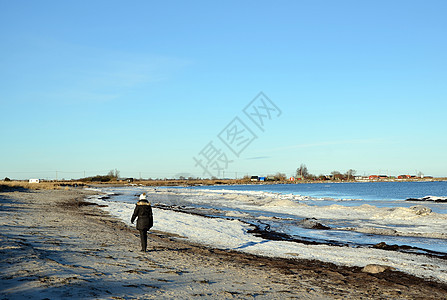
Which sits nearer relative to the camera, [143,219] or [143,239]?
[143,239]

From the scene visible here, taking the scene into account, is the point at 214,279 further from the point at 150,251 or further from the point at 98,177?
the point at 98,177

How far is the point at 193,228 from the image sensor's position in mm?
21031

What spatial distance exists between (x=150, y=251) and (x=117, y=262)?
2.35m

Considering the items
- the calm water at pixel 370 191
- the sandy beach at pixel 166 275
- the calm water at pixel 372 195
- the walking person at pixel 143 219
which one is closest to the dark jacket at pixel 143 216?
the walking person at pixel 143 219

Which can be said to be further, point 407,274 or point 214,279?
point 407,274

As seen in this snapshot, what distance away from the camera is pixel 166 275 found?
9297mm

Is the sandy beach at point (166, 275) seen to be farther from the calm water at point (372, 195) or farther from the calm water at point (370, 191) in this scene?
the calm water at point (370, 191)

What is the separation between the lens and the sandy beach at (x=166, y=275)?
24.8 ft

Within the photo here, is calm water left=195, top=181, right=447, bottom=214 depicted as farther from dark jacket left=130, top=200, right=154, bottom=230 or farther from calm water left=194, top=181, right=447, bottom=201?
dark jacket left=130, top=200, right=154, bottom=230

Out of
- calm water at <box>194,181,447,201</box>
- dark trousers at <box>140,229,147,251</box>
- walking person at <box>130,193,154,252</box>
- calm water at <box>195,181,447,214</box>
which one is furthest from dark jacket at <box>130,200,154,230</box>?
calm water at <box>194,181,447,201</box>

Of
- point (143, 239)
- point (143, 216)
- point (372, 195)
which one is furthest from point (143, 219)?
point (372, 195)

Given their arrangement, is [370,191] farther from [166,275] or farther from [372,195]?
[166,275]

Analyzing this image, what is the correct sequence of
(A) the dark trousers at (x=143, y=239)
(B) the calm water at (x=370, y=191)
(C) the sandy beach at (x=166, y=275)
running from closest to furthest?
(C) the sandy beach at (x=166, y=275), (A) the dark trousers at (x=143, y=239), (B) the calm water at (x=370, y=191)

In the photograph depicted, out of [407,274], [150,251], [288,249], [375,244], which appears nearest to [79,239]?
[150,251]
